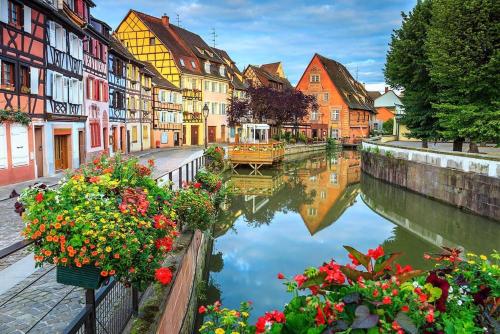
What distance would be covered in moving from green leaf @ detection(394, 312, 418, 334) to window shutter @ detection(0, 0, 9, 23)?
1884 cm

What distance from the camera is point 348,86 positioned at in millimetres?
79938

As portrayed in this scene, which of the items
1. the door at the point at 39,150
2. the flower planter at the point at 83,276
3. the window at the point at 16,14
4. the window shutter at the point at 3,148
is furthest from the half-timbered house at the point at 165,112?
the flower planter at the point at 83,276

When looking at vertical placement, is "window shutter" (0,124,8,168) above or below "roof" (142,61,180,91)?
below

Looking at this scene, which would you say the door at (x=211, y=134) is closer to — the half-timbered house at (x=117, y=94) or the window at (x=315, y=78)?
the half-timbered house at (x=117, y=94)

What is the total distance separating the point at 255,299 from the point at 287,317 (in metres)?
7.82

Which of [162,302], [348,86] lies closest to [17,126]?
[162,302]

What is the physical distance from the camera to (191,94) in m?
53.3

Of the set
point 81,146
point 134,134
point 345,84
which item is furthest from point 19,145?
point 345,84

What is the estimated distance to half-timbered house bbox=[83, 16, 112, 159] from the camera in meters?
28.0

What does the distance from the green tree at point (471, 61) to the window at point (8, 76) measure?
19.9m

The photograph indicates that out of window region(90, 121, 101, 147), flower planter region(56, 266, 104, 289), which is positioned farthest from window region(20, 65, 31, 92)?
flower planter region(56, 266, 104, 289)

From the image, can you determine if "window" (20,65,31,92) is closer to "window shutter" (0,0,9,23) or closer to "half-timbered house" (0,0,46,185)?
"half-timbered house" (0,0,46,185)

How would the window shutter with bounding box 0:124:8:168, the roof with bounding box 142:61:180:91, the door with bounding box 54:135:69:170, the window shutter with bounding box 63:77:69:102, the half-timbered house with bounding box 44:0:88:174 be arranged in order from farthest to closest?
the roof with bounding box 142:61:180:91 < the door with bounding box 54:135:69:170 < the window shutter with bounding box 63:77:69:102 < the half-timbered house with bounding box 44:0:88:174 < the window shutter with bounding box 0:124:8:168

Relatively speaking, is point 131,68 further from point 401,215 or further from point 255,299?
point 255,299
